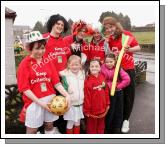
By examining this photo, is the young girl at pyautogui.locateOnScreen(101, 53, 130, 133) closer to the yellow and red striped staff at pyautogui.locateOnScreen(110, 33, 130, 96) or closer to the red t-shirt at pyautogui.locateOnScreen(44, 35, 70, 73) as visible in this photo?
the yellow and red striped staff at pyautogui.locateOnScreen(110, 33, 130, 96)

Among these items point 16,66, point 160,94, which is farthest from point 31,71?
point 160,94

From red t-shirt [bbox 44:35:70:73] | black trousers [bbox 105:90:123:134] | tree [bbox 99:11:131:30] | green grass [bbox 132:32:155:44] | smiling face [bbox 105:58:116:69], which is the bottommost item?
black trousers [bbox 105:90:123:134]

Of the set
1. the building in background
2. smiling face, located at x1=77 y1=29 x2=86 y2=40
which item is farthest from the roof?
smiling face, located at x1=77 y1=29 x2=86 y2=40

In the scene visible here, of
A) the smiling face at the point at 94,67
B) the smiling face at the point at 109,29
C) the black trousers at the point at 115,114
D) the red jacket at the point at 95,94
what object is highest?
the smiling face at the point at 109,29

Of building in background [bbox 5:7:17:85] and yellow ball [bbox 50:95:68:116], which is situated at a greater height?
building in background [bbox 5:7:17:85]

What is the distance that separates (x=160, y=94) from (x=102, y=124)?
2.33ft

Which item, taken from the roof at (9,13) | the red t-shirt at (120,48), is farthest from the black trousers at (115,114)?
the roof at (9,13)

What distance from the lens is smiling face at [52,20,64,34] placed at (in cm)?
395

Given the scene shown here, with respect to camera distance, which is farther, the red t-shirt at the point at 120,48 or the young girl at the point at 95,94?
→ the red t-shirt at the point at 120,48

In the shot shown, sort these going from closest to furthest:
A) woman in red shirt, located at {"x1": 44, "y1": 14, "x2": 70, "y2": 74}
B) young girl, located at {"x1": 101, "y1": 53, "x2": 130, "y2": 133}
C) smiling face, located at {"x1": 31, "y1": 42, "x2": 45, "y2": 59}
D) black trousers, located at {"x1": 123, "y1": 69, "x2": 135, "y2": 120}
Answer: smiling face, located at {"x1": 31, "y1": 42, "x2": 45, "y2": 59}
woman in red shirt, located at {"x1": 44, "y1": 14, "x2": 70, "y2": 74}
young girl, located at {"x1": 101, "y1": 53, "x2": 130, "y2": 133}
black trousers, located at {"x1": 123, "y1": 69, "x2": 135, "y2": 120}

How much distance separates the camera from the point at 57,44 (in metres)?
4.02

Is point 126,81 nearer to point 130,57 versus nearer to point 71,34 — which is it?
point 130,57

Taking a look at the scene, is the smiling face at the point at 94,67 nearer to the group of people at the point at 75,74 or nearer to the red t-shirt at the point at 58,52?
the group of people at the point at 75,74

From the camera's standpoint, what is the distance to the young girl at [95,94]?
4.01m
